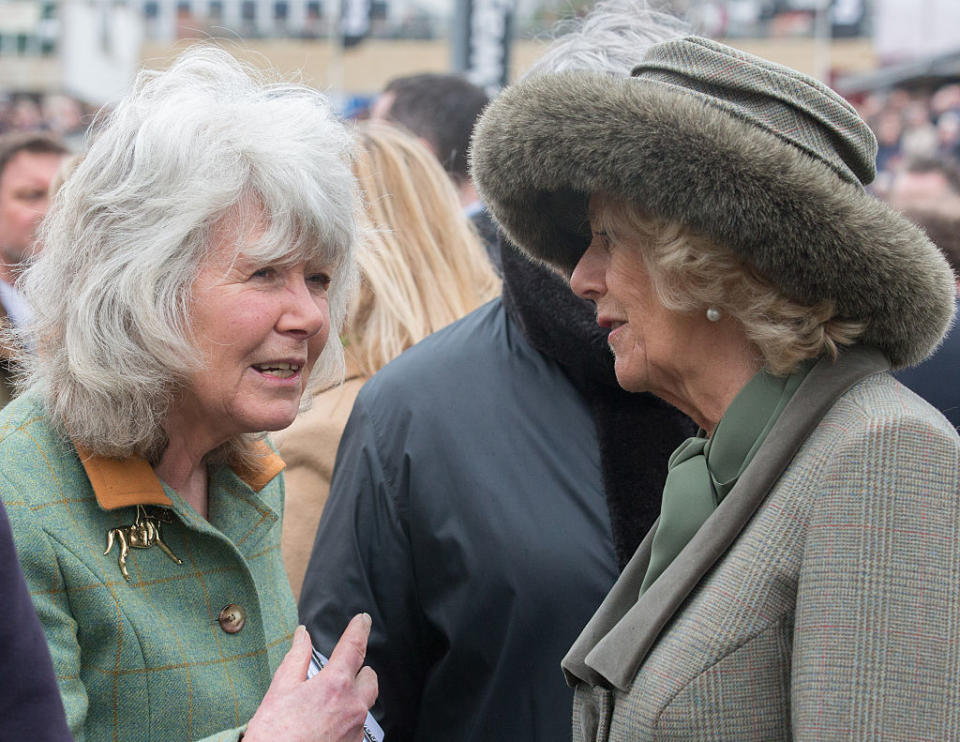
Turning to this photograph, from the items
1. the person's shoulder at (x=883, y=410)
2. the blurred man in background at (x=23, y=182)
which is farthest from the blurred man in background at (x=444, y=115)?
the person's shoulder at (x=883, y=410)

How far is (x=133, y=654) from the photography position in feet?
5.93

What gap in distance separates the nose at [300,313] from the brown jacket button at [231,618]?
509mm

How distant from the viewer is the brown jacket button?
79.4 inches

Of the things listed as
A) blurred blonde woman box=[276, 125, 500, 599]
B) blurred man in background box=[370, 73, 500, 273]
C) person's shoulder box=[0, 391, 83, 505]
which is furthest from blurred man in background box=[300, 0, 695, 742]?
blurred man in background box=[370, 73, 500, 273]

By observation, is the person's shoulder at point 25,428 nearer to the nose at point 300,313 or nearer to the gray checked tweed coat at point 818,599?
the nose at point 300,313

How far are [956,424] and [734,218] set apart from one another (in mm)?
816

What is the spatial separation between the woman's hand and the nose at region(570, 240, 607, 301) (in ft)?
2.30

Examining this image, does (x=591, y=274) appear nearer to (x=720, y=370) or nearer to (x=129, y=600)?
(x=720, y=370)

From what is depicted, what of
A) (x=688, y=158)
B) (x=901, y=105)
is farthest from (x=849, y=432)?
(x=901, y=105)

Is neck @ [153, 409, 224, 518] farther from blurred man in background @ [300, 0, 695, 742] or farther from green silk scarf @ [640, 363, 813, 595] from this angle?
green silk scarf @ [640, 363, 813, 595]

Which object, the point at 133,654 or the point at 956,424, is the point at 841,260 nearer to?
the point at 956,424

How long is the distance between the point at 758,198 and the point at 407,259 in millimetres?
1566

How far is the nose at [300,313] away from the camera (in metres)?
2.02

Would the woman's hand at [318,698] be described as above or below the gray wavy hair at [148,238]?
below
